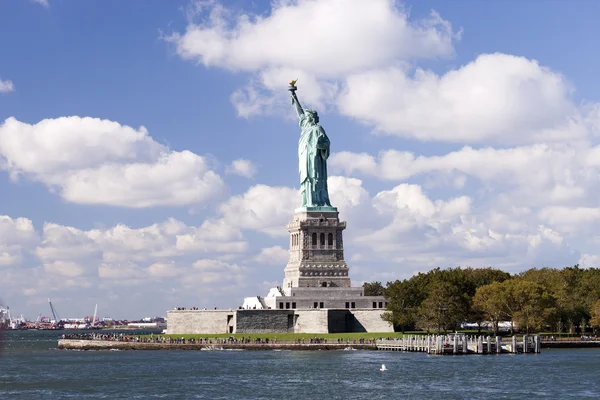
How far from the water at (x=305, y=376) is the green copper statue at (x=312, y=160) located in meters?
29.8

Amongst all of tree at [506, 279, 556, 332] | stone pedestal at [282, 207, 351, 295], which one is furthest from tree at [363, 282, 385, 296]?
tree at [506, 279, 556, 332]

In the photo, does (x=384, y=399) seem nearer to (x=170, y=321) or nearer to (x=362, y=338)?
(x=362, y=338)

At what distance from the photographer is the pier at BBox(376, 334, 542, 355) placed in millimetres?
90875

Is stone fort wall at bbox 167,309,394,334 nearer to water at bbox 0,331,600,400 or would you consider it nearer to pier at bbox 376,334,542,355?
water at bbox 0,331,600,400

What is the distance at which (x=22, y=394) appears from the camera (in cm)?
5912

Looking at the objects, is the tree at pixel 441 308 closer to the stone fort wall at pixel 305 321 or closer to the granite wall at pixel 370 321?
the granite wall at pixel 370 321

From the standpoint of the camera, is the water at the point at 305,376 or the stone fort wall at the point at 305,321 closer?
the water at the point at 305,376

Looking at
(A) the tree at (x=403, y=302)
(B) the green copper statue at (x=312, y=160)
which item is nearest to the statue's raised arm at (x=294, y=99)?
(B) the green copper statue at (x=312, y=160)

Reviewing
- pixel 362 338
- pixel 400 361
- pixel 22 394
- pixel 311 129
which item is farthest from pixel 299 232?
pixel 22 394

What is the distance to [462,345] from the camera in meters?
91.1

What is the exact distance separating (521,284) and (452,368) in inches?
1223

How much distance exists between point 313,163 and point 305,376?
5433cm

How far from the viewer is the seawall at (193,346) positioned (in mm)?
95500

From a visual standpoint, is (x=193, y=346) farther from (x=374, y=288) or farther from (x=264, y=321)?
(x=374, y=288)
